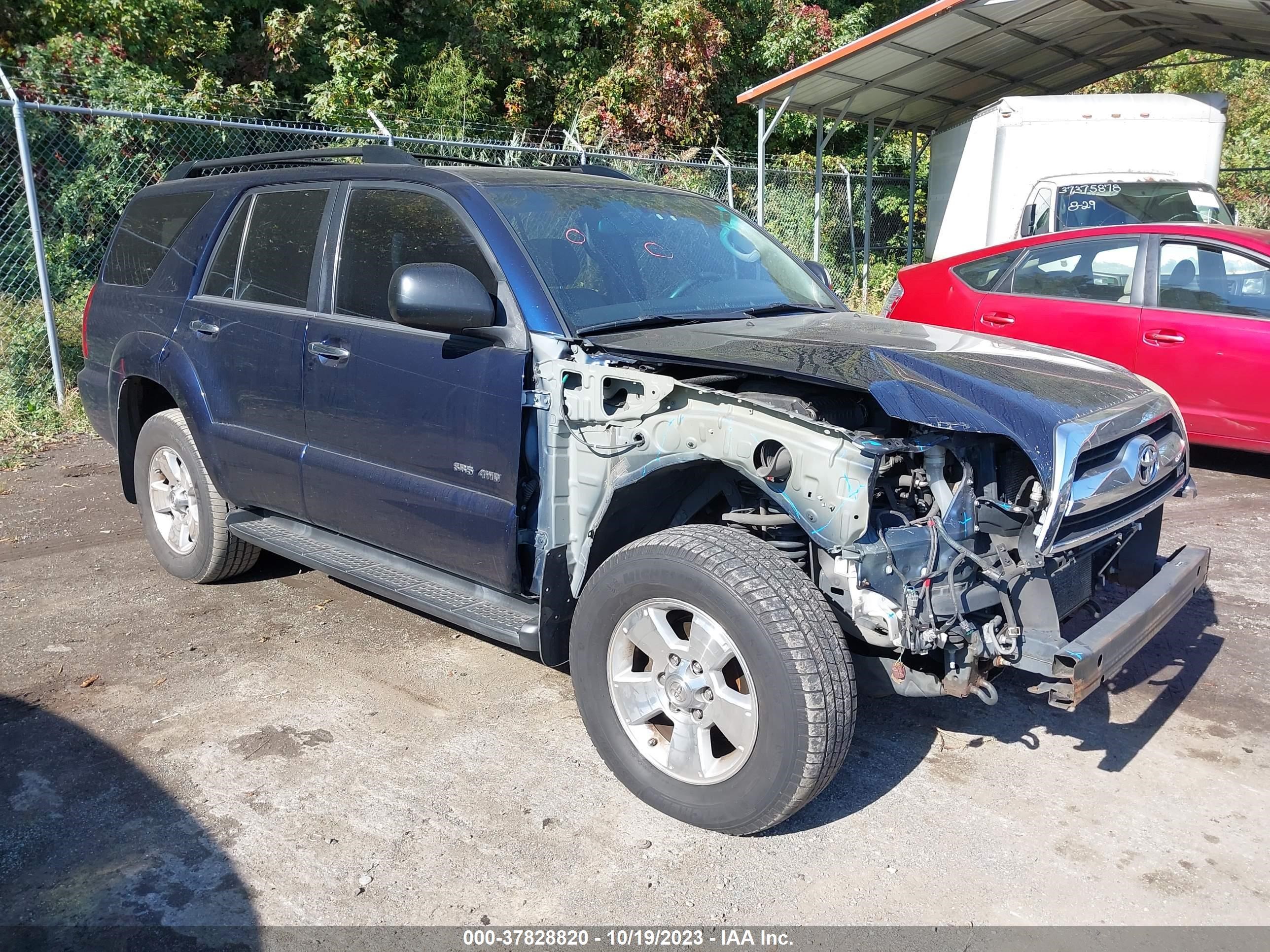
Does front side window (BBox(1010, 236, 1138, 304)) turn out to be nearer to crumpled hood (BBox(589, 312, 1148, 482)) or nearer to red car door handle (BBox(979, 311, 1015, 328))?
red car door handle (BBox(979, 311, 1015, 328))

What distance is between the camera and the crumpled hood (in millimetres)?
2783

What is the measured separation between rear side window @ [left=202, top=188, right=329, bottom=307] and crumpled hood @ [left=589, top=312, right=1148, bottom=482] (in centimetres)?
155

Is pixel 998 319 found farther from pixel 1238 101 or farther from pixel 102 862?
pixel 1238 101

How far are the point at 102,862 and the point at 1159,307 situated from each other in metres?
6.59

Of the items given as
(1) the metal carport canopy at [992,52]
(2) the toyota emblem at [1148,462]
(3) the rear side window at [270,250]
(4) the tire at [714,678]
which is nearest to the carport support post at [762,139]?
(1) the metal carport canopy at [992,52]

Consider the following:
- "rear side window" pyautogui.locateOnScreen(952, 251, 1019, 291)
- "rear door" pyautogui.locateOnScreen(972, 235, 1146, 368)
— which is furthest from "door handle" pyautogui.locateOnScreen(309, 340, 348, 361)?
"rear side window" pyautogui.locateOnScreen(952, 251, 1019, 291)

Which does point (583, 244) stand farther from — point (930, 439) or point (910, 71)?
point (910, 71)

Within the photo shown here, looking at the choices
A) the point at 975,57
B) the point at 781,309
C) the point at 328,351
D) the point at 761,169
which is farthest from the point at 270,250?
the point at 975,57

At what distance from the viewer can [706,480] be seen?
339 centimetres

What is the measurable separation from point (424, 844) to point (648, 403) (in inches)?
57.3

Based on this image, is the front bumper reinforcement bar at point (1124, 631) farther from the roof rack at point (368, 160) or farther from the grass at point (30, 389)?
the grass at point (30, 389)

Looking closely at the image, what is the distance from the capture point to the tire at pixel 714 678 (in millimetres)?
2762

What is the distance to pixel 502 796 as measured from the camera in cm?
328

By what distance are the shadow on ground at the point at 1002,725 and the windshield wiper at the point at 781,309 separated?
1548mm
